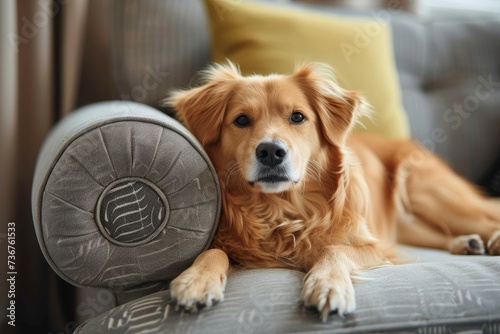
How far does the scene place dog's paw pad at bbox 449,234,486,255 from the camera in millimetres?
1648

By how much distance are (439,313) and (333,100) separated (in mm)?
674

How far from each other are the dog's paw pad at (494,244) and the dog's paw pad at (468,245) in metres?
0.03

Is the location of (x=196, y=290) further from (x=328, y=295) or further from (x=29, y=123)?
(x=29, y=123)

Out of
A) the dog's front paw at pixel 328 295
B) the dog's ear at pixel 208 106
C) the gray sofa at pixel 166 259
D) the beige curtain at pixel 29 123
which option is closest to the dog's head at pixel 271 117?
the dog's ear at pixel 208 106

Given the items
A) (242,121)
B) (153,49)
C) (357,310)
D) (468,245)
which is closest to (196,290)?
(357,310)

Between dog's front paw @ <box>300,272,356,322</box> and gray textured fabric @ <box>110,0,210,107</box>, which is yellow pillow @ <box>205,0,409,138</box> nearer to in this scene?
gray textured fabric @ <box>110,0,210,107</box>

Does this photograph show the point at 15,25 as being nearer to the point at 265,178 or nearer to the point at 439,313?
the point at 265,178

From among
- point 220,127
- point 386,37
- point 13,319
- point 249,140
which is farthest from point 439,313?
point 13,319

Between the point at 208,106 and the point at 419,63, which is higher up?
the point at 419,63

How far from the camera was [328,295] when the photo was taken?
107 centimetres

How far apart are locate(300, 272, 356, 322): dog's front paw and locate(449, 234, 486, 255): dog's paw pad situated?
0.73 metres

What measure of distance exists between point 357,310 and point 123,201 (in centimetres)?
59

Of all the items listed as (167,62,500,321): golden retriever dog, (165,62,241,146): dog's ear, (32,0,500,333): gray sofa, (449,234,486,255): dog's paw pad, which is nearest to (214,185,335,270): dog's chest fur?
(167,62,500,321): golden retriever dog

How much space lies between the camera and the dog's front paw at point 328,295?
1.05 meters
